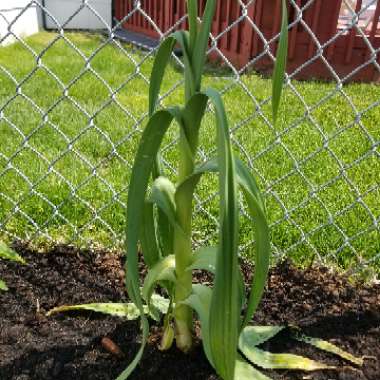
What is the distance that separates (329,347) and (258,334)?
0.53ft

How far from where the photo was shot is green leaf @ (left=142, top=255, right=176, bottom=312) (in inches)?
39.0

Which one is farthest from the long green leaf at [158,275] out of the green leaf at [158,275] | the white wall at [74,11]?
the white wall at [74,11]

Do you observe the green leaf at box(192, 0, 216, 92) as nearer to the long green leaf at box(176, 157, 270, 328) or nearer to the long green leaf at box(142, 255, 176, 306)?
the long green leaf at box(176, 157, 270, 328)

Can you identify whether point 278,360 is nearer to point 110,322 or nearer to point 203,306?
point 203,306

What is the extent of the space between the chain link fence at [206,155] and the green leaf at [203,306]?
358mm

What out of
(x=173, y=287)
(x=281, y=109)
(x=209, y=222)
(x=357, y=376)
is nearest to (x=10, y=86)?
(x=281, y=109)

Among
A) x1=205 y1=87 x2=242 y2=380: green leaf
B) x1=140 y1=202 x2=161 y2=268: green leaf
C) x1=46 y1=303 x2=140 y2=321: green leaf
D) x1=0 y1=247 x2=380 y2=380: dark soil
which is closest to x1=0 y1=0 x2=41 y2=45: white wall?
x1=0 y1=247 x2=380 y2=380: dark soil

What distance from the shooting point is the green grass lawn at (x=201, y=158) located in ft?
4.93

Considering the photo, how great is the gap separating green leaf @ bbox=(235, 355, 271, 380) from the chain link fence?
0.48 m

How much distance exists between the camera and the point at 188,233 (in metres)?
0.98

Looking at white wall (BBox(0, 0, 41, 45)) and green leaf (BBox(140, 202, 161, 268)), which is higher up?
white wall (BBox(0, 0, 41, 45))

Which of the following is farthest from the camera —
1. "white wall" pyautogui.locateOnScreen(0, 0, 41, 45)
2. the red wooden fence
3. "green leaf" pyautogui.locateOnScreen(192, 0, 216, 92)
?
"white wall" pyautogui.locateOnScreen(0, 0, 41, 45)

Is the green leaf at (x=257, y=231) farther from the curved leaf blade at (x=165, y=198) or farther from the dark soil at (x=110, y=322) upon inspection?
the dark soil at (x=110, y=322)

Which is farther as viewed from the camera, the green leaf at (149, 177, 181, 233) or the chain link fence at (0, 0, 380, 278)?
the chain link fence at (0, 0, 380, 278)
